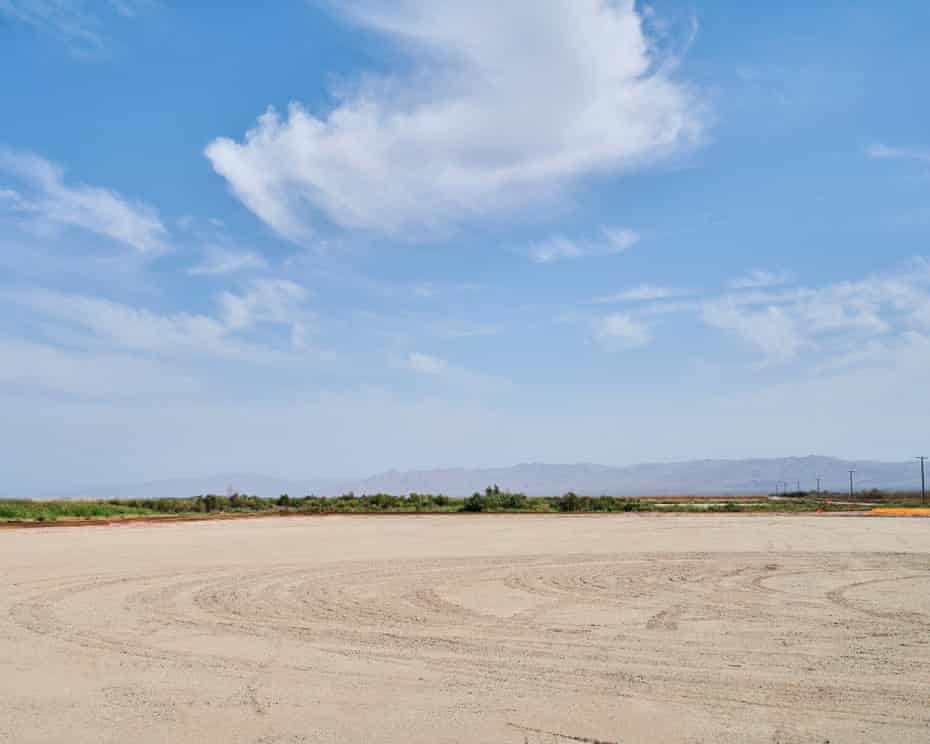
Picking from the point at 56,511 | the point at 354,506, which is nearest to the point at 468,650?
the point at 56,511

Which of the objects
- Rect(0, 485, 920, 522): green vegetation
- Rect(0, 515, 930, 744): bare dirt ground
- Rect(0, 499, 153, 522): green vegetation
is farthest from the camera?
Rect(0, 485, 920, 522): green vegetation

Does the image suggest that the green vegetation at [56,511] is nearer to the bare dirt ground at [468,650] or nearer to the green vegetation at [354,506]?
the green vegetation at [354,506]

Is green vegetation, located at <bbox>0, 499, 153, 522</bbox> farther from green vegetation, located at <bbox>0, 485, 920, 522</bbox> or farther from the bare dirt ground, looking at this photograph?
the bare dirt ground

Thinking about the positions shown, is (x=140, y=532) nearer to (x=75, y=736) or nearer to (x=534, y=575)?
(x=534, y=575)

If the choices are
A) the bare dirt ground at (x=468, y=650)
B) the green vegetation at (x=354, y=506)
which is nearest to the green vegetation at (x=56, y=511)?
the green vegetation at (x=354, y=506)

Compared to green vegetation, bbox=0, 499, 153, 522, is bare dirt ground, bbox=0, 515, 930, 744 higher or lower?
lower

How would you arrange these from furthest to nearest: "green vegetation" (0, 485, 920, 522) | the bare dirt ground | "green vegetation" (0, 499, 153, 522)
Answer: "green vegetation" (0, 485, 920, 522) < "green vegetation" (0, 499, 153, 522) < the bare dirt ground

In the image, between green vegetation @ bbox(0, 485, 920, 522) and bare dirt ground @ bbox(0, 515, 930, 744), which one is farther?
green vegetation @ bbox(0, 485, 920, 522)

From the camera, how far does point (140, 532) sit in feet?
109

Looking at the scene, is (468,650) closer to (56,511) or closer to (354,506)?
(56,511)

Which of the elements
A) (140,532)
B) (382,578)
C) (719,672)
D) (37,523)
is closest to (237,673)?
(719,672)

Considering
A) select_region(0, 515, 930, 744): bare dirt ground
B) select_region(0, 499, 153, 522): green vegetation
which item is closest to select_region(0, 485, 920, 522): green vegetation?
select_region(0, 499, 153, 522): green vegetation

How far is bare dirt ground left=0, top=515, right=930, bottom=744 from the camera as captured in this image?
6.75 metres

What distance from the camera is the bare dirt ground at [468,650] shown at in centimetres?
675
